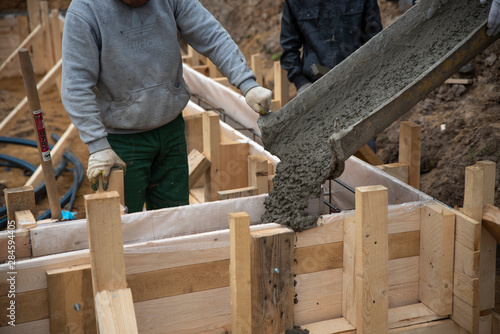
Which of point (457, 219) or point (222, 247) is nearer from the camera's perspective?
point (222, 247)

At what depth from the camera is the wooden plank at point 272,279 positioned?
2.40 metres

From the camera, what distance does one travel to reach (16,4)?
1358 centimetres

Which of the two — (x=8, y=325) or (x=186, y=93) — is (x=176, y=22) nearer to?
(x=186, y=93)

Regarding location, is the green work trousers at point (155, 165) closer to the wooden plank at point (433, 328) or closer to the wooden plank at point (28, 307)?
the wooden plank at point (28, 307)

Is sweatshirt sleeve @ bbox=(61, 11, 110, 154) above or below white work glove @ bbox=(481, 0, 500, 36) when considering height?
below

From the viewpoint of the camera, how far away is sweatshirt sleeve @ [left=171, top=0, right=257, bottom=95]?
10.3ft

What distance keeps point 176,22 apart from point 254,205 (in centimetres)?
113

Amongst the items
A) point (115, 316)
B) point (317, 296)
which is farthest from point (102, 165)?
point (317, 296)

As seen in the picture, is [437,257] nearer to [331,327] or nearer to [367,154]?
[331,327]

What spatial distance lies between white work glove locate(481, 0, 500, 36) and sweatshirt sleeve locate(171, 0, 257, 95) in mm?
1271

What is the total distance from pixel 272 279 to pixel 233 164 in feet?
5.57

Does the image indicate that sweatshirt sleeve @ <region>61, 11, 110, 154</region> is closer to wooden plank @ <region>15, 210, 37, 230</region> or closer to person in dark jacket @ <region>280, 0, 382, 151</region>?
wooden plank @ <region>15, 210, 37, 230</region>

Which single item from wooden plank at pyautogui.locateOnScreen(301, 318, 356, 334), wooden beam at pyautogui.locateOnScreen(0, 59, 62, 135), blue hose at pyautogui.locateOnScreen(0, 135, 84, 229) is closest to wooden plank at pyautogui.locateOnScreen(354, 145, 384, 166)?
wooden plank at pyautogui.locateOnScreen(301, 318, 356, 334)

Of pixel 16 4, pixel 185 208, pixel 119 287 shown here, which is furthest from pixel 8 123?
pixel 16 4
